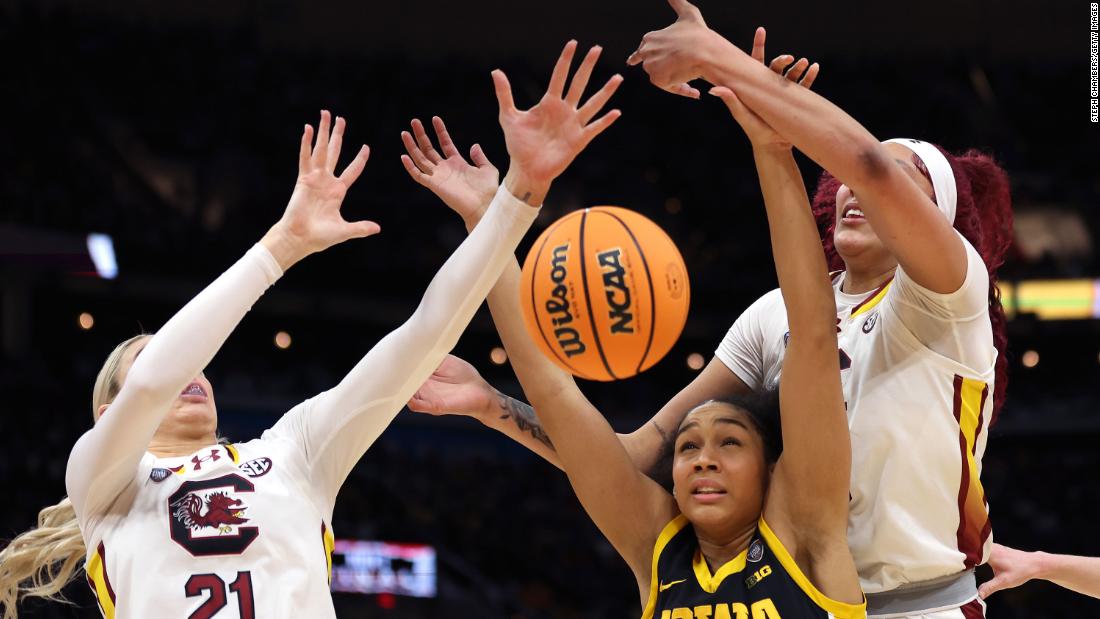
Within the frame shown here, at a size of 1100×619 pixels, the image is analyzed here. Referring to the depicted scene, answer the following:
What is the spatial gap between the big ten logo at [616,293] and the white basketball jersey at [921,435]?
23.5 inches

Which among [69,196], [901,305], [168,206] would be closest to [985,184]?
[901,305]

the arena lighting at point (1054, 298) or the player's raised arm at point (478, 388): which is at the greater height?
the arena lighting at point (1054, 298)

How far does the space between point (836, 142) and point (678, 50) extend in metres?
0.42

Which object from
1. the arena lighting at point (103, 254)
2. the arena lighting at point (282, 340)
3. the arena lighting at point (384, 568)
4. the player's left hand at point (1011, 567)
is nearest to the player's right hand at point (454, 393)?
the player's left hand at point (1011, 567)

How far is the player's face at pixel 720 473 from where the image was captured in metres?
2.95

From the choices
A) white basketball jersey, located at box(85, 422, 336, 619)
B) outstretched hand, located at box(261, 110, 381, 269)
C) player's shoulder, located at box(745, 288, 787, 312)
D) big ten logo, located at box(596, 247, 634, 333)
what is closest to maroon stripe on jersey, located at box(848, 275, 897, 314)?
player's shoulder, located at box(745, 288, 787, 312)

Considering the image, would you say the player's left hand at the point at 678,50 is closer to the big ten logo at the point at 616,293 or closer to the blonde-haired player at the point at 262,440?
the blonde-haired player at the point at 262,440

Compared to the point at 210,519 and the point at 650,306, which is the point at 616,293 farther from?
the point at 210,519

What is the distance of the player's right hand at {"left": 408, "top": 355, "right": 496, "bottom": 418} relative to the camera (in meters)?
3.45

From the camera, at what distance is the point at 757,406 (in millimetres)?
3184

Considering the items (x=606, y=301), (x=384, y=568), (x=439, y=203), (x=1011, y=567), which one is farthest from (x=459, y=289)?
(x=439, y=203)

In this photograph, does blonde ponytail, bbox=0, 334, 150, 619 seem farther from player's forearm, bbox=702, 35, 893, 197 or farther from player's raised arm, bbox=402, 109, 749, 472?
player's forearm, bbox=702, 35, 893, 197

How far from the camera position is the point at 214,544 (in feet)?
9.93

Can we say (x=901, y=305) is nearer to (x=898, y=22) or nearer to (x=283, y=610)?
(x=283, y=610)
